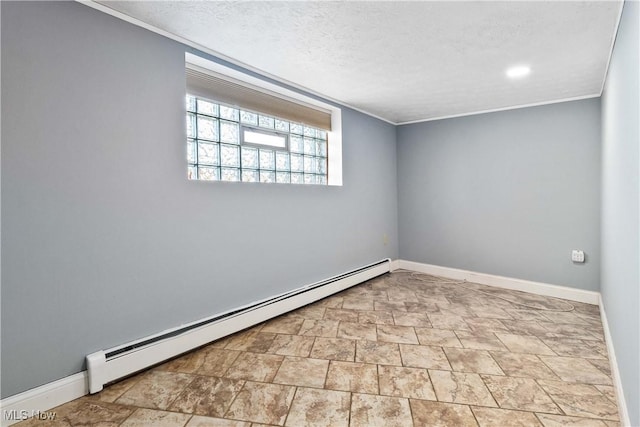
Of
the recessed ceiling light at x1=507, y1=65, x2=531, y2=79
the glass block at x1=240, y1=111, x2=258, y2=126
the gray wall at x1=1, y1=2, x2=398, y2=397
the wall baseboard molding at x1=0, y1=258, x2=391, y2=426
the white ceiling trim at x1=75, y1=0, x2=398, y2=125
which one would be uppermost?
the white ceiling trim at x1=75, y1=0, x2=398, y2=125

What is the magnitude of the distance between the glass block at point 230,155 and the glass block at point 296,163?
0.74 m

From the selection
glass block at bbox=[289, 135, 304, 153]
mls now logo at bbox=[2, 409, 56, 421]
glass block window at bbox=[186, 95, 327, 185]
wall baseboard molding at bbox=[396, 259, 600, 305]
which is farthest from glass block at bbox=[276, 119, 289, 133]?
wall baseboard molding at bbox=[396, 259, 600, 305]

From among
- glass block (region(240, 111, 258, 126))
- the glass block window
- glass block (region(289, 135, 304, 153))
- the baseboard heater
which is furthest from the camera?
glass block (region(289, 135, 304, 153))

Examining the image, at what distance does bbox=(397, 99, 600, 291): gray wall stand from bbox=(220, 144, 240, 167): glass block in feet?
9.36

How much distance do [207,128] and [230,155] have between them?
0.96 ft

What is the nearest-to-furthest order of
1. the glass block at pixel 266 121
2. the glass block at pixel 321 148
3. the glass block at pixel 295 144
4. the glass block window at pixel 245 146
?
1. the glass block window at pixel 245 146
2. the glass block at pixel 266 121
3. the glass block at pixel 295 144
4. the glass block at pixel 321 148

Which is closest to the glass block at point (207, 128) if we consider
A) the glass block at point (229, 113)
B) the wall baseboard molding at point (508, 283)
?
the glass block at point (229, 113)

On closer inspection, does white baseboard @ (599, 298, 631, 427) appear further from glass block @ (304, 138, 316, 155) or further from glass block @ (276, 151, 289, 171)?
glass block @ (304, 138, 316, 155)

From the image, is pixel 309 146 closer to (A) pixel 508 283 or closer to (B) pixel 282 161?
(B) pixel 282 161

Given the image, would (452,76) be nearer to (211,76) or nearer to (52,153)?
(211,76)

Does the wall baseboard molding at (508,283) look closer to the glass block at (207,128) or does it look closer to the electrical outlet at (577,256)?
the electrical outlet at (577,256)

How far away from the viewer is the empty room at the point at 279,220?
1.60m

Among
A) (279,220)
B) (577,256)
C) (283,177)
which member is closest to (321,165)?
(283,177)

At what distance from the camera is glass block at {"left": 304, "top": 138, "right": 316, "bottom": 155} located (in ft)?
11.8
